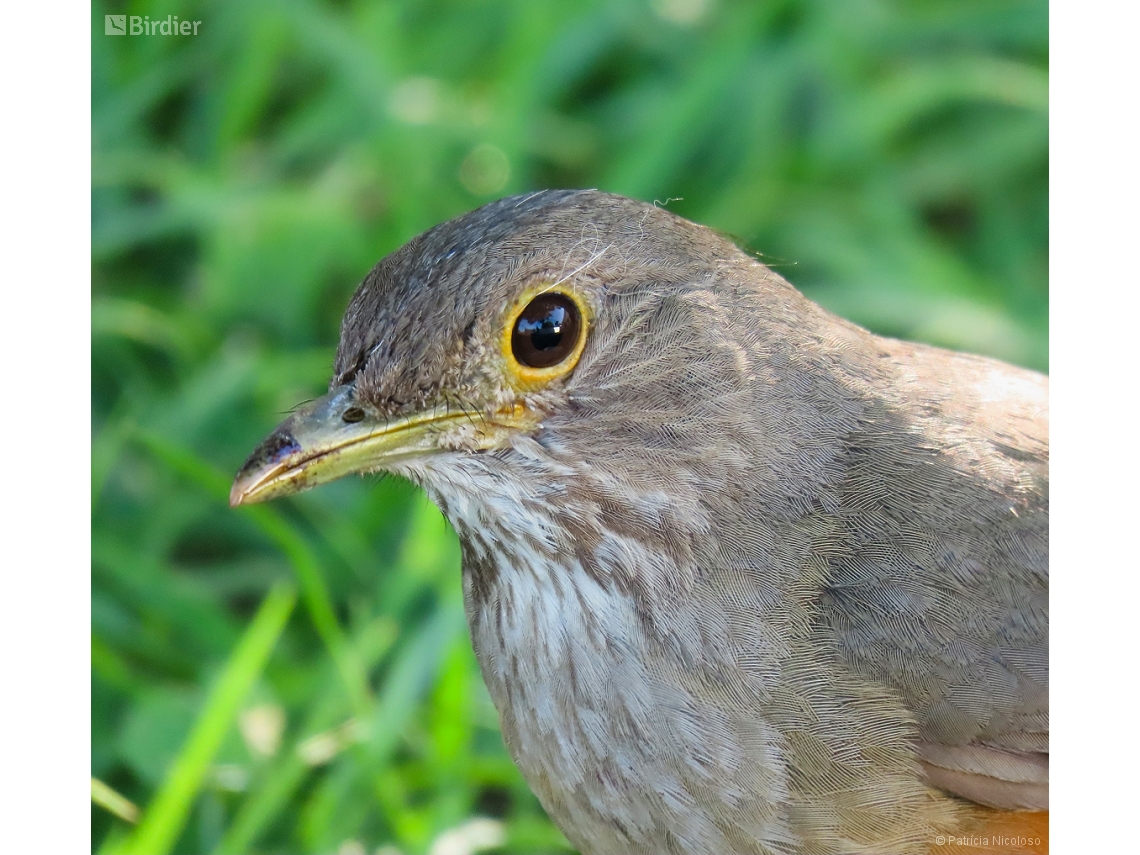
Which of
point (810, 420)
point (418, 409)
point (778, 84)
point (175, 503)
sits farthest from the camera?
point (778, 84)

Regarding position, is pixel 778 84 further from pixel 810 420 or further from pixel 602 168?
pixel 810 420

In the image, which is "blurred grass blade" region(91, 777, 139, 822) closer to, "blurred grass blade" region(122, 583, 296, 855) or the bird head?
"blurred grass blade" region(122, 583, 296, 855)

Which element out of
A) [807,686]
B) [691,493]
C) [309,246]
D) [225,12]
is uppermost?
[225,12]

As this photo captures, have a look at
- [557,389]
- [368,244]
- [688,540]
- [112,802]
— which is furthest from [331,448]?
[368,244]

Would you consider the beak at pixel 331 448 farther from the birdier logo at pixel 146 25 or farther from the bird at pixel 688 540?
the birdier logo at pixel 146 25

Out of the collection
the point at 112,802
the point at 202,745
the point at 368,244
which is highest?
the point at 368,244

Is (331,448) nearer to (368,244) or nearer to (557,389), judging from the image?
(557,389)

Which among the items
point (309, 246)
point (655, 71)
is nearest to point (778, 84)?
point (655, 71)
